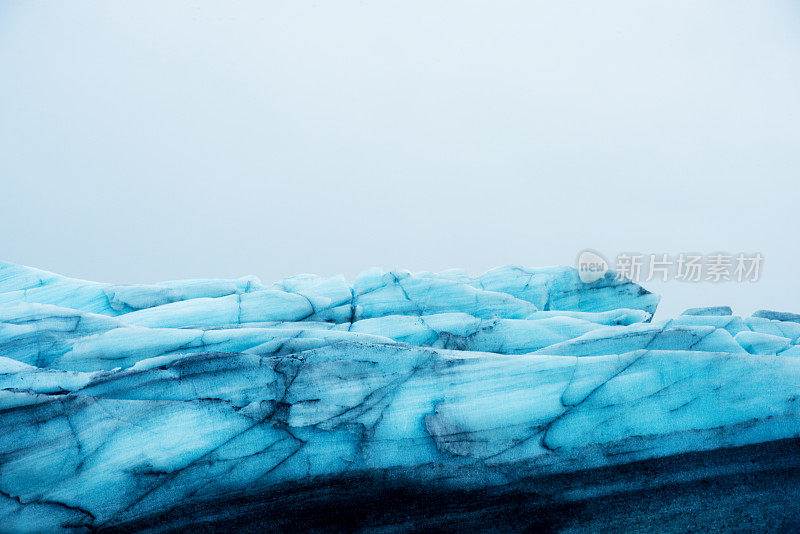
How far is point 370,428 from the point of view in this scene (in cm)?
500

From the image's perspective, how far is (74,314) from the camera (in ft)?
22.8

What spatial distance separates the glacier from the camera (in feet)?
14.9

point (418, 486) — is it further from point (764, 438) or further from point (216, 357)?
point (764, 438)

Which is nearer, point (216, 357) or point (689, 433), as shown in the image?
point (689, 433)

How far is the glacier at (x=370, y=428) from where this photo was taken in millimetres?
4527

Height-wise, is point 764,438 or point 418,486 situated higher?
point 764,438

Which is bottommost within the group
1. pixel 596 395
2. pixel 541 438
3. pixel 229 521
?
pixel 229 521

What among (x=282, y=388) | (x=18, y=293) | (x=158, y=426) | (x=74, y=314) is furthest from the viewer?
(x=18, y=293)

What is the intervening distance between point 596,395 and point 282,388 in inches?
122

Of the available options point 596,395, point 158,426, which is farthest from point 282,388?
point 596,395

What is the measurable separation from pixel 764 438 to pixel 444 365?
3.09 metres

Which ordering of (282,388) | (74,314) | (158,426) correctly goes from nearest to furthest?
(158,426), (282,388), (74,314)

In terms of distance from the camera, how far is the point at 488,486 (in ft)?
15.4

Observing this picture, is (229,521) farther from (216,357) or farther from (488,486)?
(488,486)
